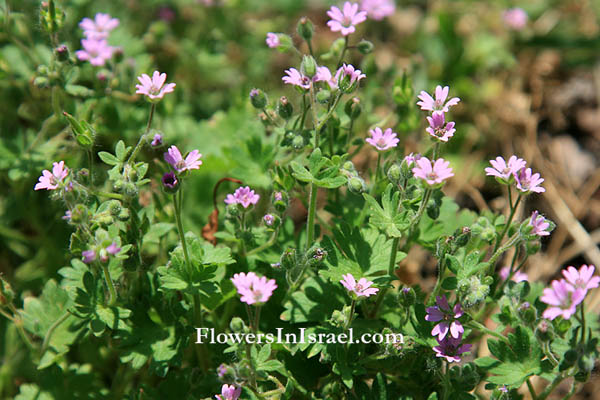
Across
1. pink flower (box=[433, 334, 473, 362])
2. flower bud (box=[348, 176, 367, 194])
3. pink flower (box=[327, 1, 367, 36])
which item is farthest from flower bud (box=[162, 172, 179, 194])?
pink flower (box=[433, 334, 473, 362])

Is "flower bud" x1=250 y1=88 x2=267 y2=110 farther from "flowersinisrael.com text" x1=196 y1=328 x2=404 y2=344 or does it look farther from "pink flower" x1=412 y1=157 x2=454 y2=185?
"flowersinisrael.com text" x1=196 y1=328 x2=404 y2=344

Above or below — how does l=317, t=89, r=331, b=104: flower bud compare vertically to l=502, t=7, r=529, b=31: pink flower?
below

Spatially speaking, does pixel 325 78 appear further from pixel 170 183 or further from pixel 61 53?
pixel 61 53

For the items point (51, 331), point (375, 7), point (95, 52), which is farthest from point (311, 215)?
point (375, 7)

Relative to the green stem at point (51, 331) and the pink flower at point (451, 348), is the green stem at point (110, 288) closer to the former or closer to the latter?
the green stem at point (51, 331)

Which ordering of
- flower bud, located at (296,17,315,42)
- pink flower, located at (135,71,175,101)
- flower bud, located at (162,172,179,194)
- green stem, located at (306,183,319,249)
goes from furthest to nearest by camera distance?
flower bud, located at (296,17,315,42), green stem, located at (306,183,319,249), pink flower, located at (135,71,175,101), flower bud, located at (162,172,179,194)

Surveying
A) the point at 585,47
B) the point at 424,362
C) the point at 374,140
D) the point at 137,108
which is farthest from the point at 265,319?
the point at 585,47
